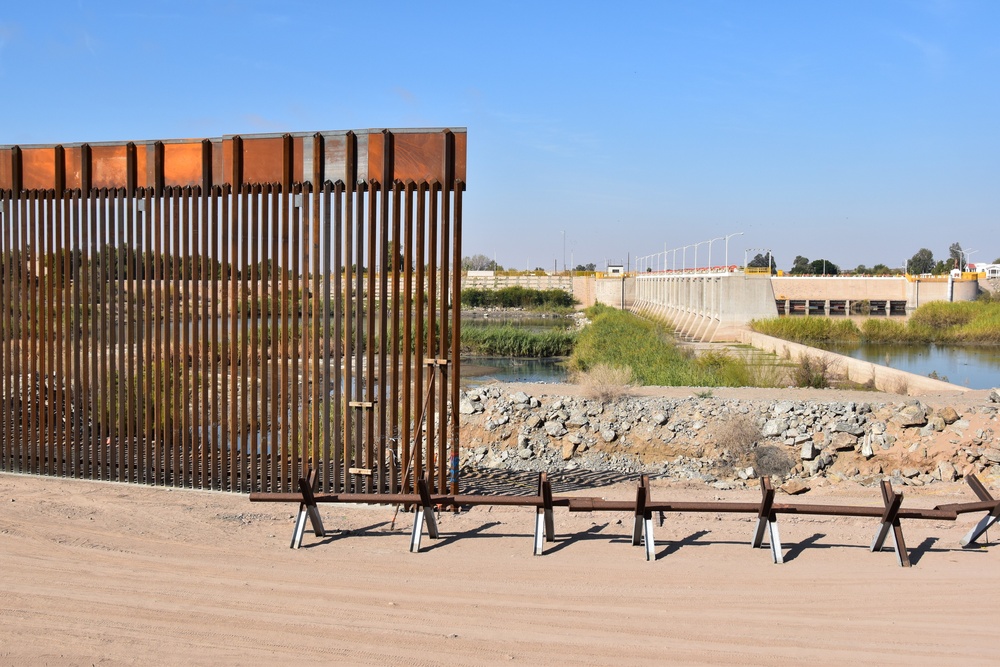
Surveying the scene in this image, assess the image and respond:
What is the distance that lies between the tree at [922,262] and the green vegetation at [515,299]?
83.3m

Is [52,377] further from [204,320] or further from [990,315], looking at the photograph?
[990,315]

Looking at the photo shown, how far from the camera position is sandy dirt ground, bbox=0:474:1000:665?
502cm

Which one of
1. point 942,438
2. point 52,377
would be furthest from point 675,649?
point 942,438

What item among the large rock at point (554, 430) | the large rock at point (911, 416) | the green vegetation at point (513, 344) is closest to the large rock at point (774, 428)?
the large rock at point (911, 416)

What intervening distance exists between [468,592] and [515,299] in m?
80.2

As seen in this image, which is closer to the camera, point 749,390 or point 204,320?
point 204,320

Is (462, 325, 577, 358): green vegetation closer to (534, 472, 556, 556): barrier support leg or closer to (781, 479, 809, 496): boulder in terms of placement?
(781, 479, 809, 496): boulder

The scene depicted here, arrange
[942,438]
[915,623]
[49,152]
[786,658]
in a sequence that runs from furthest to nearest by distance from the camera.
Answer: [942,438], [49,152], [915,623], [786,658]

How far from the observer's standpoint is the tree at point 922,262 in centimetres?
14588

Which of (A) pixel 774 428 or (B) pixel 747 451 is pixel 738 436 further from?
(A) pixel 774 428

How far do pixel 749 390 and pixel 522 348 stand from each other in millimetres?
21842

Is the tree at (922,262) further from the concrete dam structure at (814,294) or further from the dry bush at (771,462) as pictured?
the dry bush at (771,462)

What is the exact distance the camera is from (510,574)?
247 inches

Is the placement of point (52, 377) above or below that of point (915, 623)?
above
